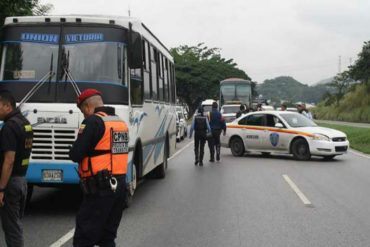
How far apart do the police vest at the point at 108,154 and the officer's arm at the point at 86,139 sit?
6 cm

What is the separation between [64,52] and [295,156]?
434 inches

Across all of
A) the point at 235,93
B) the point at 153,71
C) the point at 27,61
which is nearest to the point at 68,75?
the point at 27,61

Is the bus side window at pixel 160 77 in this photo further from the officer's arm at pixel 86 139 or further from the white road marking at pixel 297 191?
the officer's arm at pixel 86 139

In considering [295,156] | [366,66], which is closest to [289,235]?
[295,156]

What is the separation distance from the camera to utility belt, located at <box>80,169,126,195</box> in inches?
183

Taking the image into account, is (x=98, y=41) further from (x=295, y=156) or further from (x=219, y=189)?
(x=295, y=156)

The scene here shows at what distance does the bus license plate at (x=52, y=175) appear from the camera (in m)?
8.32

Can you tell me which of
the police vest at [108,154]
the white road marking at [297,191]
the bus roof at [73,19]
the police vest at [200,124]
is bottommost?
the white road marking at [297,191]

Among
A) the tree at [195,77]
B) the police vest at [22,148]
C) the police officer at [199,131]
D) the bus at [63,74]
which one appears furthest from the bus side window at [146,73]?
the tree at [195,77]

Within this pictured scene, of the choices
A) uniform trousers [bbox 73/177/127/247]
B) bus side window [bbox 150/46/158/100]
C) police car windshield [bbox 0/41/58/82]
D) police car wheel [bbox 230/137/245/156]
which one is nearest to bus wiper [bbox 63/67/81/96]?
police car windshield [bbox 0/41/58/82]

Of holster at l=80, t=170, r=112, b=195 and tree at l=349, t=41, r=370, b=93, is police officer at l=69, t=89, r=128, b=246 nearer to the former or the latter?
holster at l=80, t=170, r=112, b=195

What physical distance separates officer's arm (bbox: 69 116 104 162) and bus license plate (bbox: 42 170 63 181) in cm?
→ 380

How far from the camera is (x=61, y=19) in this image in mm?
8961

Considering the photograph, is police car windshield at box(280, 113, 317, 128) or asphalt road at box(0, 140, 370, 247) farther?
police car windshield at box(280, 113, 317, 128)
